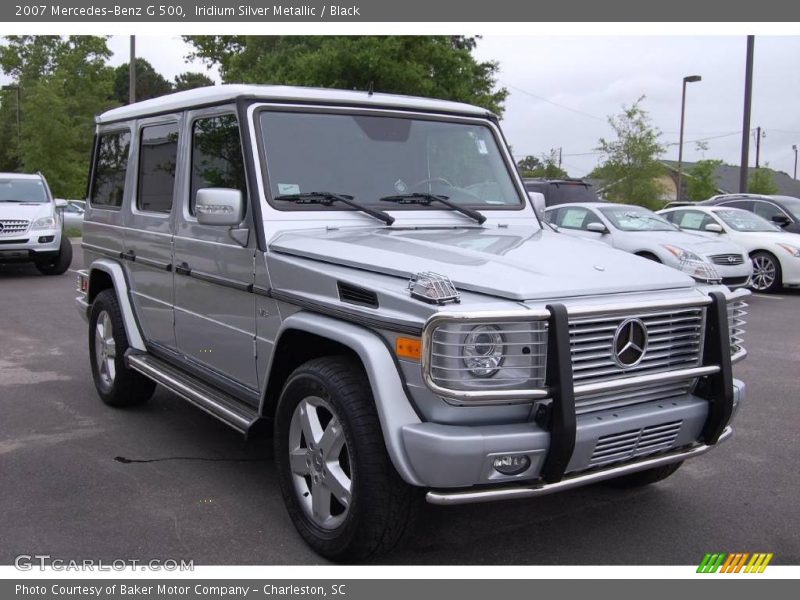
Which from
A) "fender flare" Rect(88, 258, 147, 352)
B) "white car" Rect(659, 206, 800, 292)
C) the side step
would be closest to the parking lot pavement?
the side step

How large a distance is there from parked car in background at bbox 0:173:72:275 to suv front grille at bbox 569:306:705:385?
43.4 ft

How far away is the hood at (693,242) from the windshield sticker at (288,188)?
8.54m

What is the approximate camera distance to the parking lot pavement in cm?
377

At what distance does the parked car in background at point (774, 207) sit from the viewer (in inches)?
617

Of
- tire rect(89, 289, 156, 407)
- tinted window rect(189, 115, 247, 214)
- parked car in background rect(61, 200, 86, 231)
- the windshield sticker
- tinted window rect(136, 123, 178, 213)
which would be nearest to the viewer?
the windshield sticker

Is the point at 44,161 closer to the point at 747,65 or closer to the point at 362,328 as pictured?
the point at 747,65

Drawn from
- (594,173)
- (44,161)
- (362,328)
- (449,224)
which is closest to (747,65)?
(594,173)

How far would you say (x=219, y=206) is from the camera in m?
4.04

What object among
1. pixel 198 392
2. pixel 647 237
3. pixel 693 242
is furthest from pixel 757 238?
pixel 198 392

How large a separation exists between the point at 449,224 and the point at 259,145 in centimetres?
112

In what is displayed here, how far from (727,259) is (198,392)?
9.40 meters

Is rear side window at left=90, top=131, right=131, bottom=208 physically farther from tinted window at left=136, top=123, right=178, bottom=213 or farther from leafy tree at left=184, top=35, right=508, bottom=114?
leafy tree at left=184, top=35, right=508, bottom=114

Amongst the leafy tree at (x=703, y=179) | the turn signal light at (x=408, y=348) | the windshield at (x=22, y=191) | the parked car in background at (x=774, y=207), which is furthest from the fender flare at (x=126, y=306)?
the leafy tree at (x=703, y=179)

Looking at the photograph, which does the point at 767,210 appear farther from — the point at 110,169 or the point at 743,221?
the point at 110,169
